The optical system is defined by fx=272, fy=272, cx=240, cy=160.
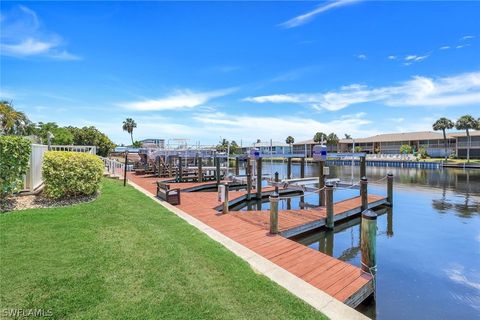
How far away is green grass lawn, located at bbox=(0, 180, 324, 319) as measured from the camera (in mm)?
3961

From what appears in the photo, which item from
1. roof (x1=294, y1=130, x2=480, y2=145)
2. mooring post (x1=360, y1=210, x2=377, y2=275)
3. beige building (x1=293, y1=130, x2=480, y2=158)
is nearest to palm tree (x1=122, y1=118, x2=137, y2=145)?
beige building (x1=293, y1=130, x2=480, y2=158)

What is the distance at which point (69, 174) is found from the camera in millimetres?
9031

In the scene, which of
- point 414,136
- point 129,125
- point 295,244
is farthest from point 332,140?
point 295,244

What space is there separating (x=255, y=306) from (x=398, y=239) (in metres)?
9.25

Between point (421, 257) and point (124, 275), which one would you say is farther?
point (421, 257)

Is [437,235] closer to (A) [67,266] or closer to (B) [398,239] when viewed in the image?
(B) [398,239]

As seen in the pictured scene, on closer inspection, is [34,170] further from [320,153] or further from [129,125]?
[129,125]

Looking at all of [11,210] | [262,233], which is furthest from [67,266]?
[262,233]

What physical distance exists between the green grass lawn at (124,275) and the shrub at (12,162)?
104 centimetres

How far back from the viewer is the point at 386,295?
21.8 feet

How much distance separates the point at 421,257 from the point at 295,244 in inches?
192

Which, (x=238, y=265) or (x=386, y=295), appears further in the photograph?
(x=386, y=295)

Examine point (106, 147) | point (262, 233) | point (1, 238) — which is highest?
point (106, 147)

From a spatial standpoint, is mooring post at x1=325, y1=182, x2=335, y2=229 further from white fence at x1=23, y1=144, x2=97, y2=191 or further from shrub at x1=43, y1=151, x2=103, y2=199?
white fence at x1=23, y1=144, x2=97, y2=191
